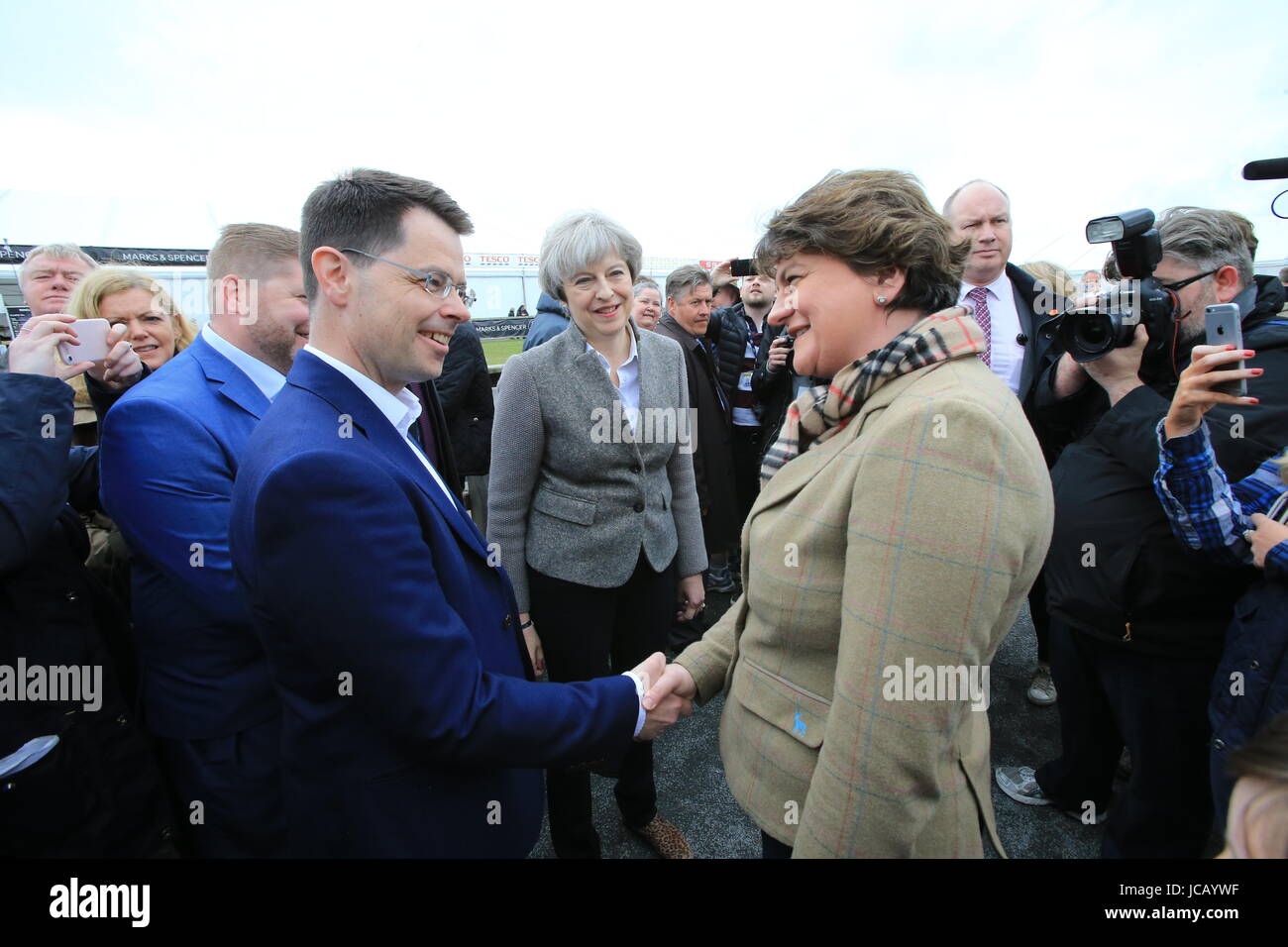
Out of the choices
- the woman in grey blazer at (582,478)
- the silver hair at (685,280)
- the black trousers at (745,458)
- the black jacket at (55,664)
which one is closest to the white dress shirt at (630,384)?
the woman in grey blazer at (582,478)

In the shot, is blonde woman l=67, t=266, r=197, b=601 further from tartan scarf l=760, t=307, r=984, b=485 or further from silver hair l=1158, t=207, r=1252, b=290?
silver hair l=1158, t=207, r=1252, b=290

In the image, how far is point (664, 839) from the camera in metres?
2.53

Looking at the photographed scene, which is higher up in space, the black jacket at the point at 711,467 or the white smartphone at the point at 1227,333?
the white smartphone at the point at 1227,333

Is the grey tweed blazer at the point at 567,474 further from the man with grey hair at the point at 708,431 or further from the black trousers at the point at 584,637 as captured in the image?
the man with grey hair at the point at 708,431

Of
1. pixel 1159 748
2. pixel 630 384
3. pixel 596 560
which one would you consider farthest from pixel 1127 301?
pixel 596 560

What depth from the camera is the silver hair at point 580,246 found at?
7.38ft

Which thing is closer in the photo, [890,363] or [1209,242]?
[890,363]

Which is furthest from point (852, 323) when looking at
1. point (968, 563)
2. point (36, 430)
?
point (36, 430)

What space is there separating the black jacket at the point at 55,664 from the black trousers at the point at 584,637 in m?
1.18

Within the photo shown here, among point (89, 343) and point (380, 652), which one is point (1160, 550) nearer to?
point (380, 652)

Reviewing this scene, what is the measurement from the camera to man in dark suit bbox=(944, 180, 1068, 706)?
2.93 metres

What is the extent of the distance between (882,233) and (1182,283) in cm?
147
